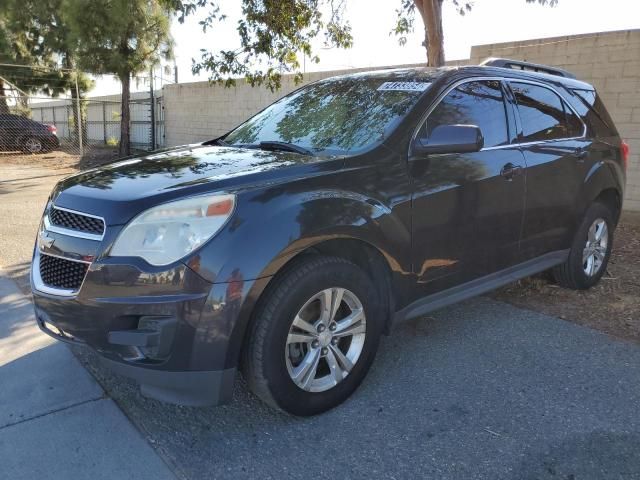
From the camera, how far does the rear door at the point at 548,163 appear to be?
4086mm

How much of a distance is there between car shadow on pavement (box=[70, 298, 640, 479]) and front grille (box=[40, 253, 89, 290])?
1.42 ft

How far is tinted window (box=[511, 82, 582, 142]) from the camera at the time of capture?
164 inches

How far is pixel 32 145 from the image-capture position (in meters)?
17.9

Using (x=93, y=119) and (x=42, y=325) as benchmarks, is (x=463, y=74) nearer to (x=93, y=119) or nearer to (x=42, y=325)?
(x=42, y=325)

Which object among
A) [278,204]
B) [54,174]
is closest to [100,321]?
[278,204]

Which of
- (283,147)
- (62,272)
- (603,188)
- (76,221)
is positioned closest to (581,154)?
(603,188)

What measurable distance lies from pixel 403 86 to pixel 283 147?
0.94 m

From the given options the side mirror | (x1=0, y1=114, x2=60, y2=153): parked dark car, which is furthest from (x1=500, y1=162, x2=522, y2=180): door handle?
(x1=0, y1=114, x2=60, y2=153): parked dark car

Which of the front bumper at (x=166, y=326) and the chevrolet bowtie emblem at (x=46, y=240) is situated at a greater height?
the chevrolet bowtie emblem at (x=46, y=240)

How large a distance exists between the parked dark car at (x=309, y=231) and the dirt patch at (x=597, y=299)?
0.54 metres

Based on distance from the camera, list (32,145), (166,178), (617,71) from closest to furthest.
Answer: (166,178) → (617,71) → (32,145)

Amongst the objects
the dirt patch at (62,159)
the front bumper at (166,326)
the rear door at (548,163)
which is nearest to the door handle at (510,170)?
the rear door at (548,163)

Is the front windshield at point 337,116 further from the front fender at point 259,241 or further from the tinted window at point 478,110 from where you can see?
the front fender at point 259,241

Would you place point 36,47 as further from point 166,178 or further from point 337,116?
point 166,178
